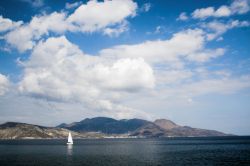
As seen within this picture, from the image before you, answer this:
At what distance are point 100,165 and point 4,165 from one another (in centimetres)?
3248

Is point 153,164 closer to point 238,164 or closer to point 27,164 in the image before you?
point 238,164

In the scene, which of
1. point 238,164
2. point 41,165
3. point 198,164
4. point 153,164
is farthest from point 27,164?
point 238,164

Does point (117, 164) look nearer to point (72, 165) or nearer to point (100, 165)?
point (100, 165)

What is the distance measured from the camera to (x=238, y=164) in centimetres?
8956

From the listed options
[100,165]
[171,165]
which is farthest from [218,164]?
[100,165]

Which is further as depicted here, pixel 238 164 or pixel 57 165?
pixel 57 165

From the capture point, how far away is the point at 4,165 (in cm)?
9419

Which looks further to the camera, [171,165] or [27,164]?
[27,164]

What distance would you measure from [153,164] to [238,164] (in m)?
27.3

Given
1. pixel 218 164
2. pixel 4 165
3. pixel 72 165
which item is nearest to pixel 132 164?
pixel 72 165

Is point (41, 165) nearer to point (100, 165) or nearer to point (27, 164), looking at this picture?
point (27, 164)

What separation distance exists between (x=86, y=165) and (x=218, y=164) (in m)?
43.8

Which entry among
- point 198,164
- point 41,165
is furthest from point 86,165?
point 198,164

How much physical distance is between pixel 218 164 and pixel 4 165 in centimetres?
7139
